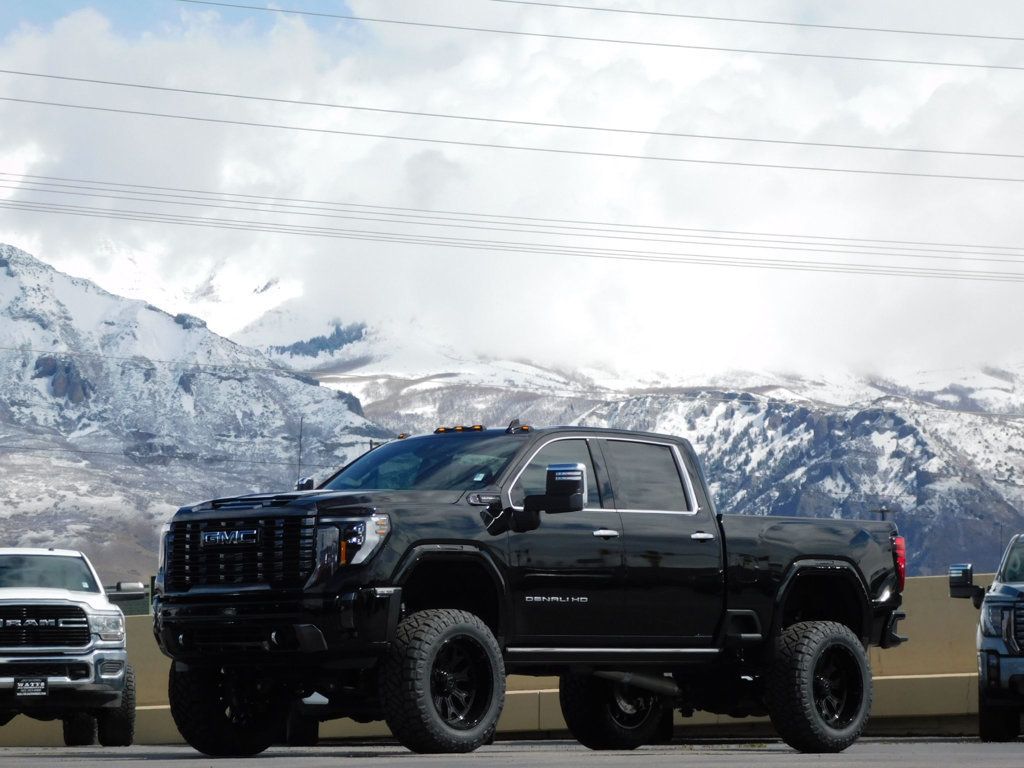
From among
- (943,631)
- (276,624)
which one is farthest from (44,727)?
(276,624)

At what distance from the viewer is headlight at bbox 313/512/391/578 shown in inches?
454

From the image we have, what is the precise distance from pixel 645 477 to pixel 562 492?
178 cm

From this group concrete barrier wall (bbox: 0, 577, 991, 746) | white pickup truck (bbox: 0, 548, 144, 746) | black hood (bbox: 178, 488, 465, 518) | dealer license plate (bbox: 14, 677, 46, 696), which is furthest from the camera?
concrete barrier wall (bbox: 0, 577, 991, 746)

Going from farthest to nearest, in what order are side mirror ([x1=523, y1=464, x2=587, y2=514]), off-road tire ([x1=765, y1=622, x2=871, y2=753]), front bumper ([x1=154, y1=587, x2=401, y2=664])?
1. off-road tire ([x1=765, y1=622, x2=871, y2=753])
2. side mirror ([x1=523, y1=464, x2=587, y2=514])
3. front bumper ([x1=154, y1=587, x2=401, y2=664])

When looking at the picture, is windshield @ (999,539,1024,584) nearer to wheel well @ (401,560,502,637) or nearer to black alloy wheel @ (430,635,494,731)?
wheel well @ (401,560,502,637)

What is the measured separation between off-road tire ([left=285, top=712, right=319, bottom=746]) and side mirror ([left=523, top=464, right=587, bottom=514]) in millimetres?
2257

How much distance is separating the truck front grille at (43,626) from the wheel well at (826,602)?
7.46m

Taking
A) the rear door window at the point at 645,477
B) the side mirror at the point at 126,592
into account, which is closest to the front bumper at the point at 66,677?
the side mirror at the point at 126,592

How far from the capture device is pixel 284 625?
38.2ft

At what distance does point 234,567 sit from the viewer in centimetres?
1214

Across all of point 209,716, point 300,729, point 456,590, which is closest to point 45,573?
point 300,729

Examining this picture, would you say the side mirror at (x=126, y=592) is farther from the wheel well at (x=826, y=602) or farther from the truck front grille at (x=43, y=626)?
the wheel well at (x=826, y=602)

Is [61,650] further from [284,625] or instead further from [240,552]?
[284,625]

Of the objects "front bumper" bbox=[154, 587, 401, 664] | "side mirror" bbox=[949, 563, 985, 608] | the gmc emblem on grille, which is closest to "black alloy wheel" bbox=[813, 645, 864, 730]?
"side mirror" bbox=[949, 563, 985, 608]
